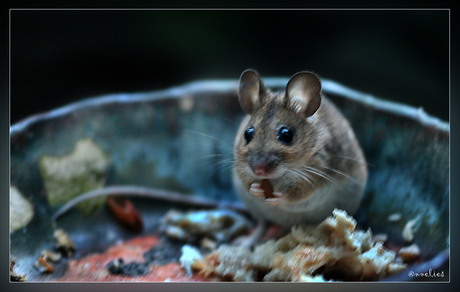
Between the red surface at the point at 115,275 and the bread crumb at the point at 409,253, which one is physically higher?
the bread crumb at the point at 409,253

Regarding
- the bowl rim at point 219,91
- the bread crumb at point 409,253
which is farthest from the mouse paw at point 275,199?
the bowl rim at point 219,91

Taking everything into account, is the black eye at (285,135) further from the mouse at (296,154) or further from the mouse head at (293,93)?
the mouse head at (293,93)

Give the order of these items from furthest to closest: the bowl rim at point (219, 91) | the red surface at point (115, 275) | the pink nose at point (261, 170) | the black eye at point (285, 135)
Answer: the bowl rim at point (219, 91), the red surface at point (115, 275), the black eye at point (285, 135), the pink nose at point (261, 170)

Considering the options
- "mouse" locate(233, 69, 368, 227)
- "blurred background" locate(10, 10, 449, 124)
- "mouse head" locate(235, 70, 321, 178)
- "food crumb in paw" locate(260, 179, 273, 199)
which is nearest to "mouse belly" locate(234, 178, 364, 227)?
"mouse" locate(233, 69, 368, 227)

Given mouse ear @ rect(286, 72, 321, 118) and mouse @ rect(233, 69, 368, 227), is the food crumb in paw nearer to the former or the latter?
mouse @ rect(233, 69, 368, 227)

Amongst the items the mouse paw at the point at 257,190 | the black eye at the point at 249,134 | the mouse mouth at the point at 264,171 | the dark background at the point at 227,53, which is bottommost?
the mouse paw at the point at 257,190
